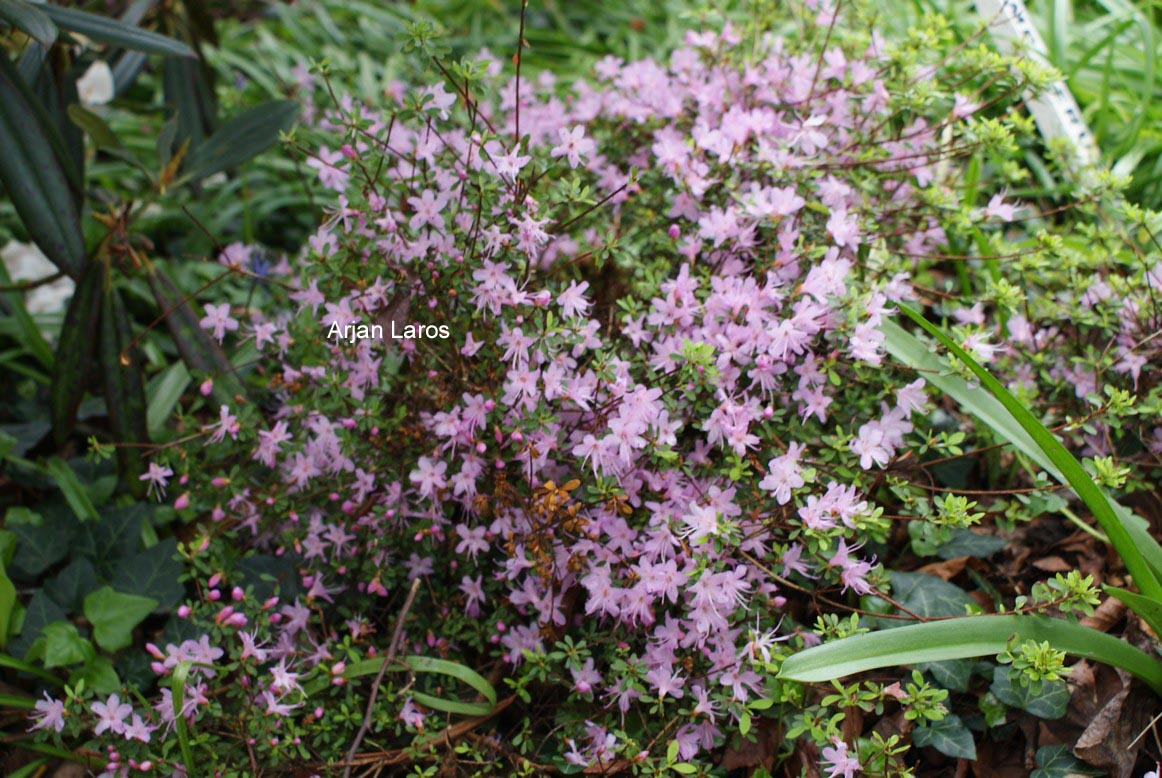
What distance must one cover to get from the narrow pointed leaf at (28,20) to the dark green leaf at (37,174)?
0.65 ft

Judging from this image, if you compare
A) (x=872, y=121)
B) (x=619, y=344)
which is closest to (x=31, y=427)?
(x=619, y=344)

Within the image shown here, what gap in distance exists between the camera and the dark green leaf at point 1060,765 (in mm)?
1330

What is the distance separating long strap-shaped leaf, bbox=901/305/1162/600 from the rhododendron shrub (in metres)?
0.11

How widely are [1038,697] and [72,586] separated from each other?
1.69 metres

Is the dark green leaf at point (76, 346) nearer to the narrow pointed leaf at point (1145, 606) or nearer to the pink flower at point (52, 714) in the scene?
the pink flower at point (52, 714)

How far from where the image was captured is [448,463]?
147 cm

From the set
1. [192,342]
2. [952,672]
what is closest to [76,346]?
[192,342]

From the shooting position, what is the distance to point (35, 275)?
255cm

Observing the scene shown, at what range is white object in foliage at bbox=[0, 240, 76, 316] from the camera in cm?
250

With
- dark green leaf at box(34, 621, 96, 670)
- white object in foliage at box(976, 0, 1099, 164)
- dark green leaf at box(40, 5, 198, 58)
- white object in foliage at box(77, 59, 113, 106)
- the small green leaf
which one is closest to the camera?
the small green leaf

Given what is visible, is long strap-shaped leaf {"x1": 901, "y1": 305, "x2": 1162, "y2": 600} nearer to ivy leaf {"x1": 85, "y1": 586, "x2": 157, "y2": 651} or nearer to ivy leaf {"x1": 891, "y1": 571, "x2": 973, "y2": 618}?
ivy leaf {"x1": 891, "y1": 571, "x2": 973, "y2": 618}

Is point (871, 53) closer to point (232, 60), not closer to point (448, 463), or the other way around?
point (448, 463)

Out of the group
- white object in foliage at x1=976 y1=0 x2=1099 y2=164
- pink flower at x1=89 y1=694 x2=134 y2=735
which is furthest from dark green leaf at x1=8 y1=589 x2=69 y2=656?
white object in foliage at x1=976 y1=0 x2=1099 y2=164

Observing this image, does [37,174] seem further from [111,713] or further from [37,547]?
[111,713]
